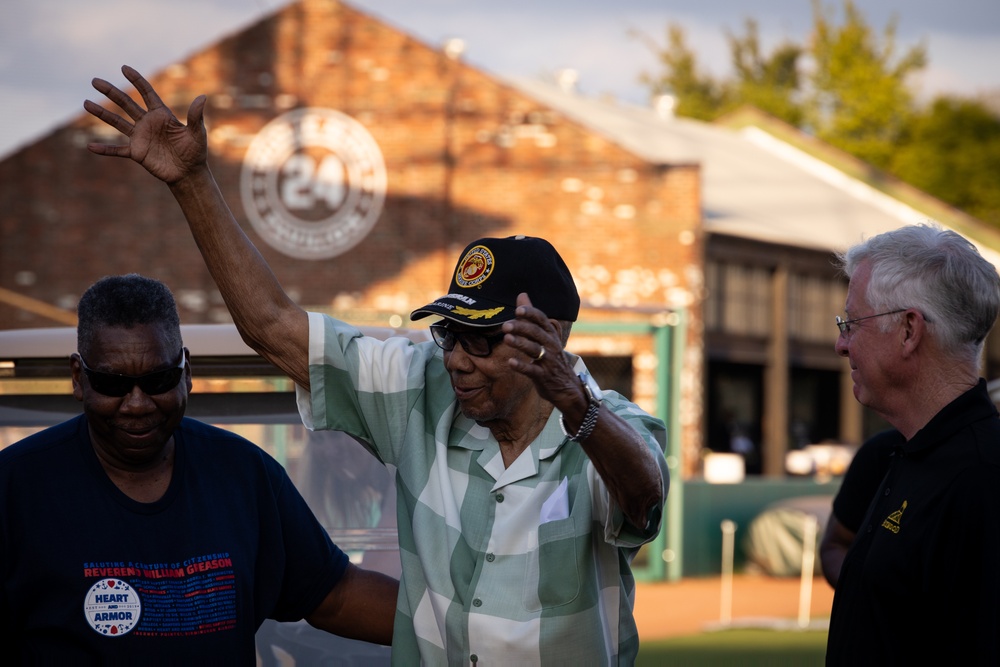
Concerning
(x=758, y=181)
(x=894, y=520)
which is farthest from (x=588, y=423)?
(x=758, y=181)

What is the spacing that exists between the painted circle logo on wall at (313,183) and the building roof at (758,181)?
3891 millimetres

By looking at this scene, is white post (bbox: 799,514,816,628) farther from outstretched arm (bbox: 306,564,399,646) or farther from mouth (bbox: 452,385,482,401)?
mouth (bbox: 452,385,482,401)

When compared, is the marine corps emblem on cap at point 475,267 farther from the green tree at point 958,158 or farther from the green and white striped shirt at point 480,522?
the green tree at point 958,158

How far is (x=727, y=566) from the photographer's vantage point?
13711 millimetres

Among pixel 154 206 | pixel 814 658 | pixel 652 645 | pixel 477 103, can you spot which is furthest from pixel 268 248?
pixel 814 658

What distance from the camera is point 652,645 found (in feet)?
32.1

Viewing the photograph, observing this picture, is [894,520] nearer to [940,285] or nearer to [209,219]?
[940,285]

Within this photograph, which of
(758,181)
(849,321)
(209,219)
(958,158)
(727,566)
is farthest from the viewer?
(958,158)

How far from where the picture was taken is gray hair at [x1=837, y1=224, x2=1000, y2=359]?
8.93ft

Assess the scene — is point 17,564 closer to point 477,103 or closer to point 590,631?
point 590,631

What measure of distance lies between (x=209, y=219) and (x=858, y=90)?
43223 mm

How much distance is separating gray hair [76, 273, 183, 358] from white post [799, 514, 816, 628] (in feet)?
29.5

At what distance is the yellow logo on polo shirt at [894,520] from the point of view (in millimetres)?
2700

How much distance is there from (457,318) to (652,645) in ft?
25.1
